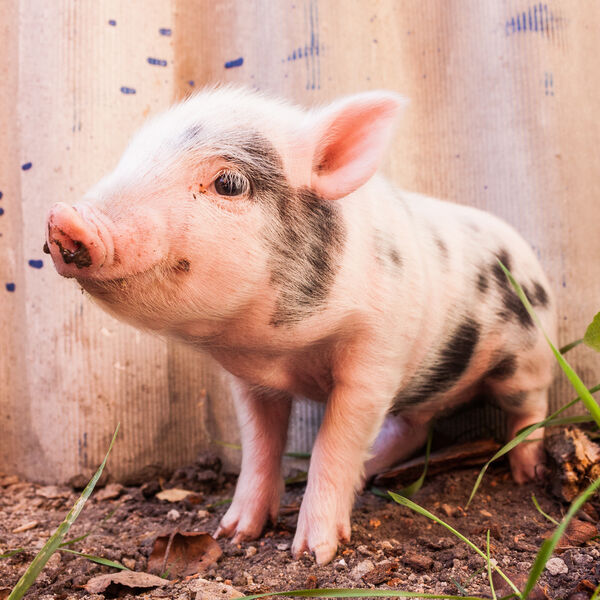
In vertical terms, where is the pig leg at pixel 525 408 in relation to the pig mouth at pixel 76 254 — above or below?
below

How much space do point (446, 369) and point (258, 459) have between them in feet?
2.36

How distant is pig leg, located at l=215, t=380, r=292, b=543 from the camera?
2.17 m

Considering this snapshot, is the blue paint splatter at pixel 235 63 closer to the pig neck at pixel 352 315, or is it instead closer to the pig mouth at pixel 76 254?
the pig neck at pixel 352 315

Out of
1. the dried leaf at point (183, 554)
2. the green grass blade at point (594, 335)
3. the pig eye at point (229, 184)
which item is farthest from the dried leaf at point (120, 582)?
the green grass blade at point (594, 335)

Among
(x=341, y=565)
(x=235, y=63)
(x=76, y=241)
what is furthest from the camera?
(x=235, y=63)

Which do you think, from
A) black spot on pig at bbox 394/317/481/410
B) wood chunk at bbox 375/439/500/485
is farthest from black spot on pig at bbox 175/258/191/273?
wood chunk at bbox 375/439/500/485

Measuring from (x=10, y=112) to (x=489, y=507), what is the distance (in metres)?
2.48

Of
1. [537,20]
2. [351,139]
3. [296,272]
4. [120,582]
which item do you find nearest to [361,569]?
[120,582]

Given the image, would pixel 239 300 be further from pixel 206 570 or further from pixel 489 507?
pixel 489 507

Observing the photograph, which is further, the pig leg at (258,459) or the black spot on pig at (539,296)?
the black spot on pig at (539,296)

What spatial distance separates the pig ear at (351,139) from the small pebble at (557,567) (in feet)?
3.49

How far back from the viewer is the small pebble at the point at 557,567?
1561 mm

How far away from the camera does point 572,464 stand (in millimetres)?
2271

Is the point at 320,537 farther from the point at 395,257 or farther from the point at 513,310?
the point at 513,310
